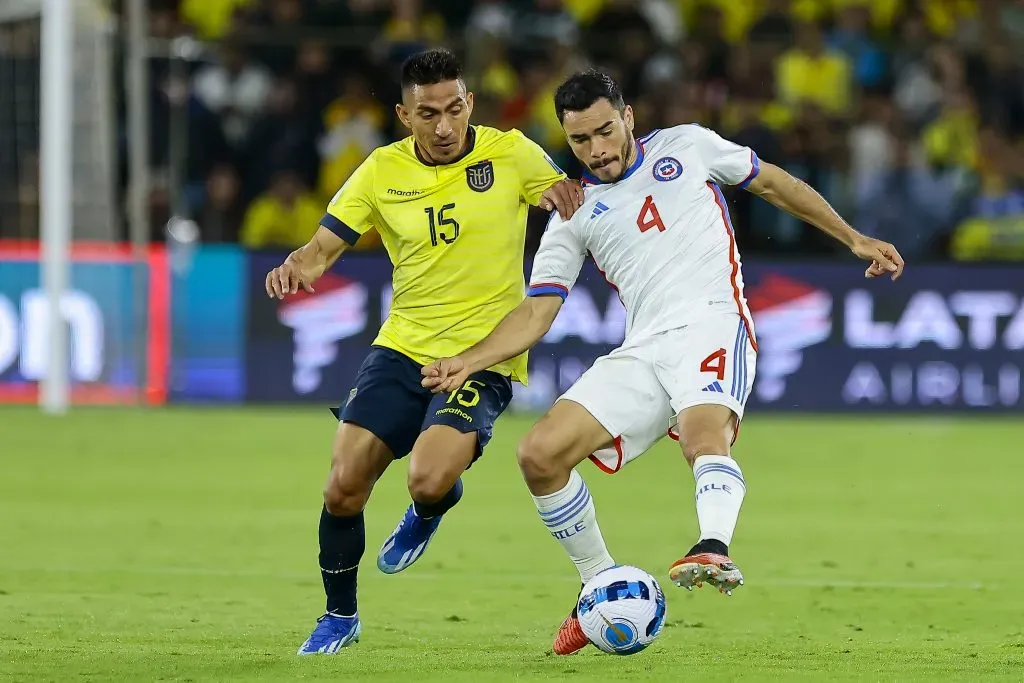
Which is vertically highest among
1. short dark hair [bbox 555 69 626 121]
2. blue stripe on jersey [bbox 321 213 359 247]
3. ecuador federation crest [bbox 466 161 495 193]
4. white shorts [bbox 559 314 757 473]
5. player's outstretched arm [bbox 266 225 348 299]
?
short dark hair [bbox 555 69 626 121]

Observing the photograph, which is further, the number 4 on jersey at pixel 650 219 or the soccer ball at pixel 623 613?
the number 4 on jersey at pixel 650 219

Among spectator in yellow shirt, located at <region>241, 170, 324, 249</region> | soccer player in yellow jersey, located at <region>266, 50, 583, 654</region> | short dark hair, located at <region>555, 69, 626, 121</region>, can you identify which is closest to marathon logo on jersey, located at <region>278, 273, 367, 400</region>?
spectator in yellow shirt, located at <region>241, 170, 324, 249</region>

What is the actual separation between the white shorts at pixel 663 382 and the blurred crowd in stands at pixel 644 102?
9517 millimetres

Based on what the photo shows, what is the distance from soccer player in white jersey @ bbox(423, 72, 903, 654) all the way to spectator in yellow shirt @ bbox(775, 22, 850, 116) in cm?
1066

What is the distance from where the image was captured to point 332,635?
6.45 meters

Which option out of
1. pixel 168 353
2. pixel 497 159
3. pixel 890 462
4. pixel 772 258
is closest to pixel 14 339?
pixel 168 353

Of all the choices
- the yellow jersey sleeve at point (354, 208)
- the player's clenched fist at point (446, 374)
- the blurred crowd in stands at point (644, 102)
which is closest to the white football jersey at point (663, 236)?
the player's clenched fist at point (446, 374)

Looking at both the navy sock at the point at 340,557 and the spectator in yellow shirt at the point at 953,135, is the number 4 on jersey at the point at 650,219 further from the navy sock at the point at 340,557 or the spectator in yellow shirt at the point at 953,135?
the spectator in yellow shirt at the point at 953,135

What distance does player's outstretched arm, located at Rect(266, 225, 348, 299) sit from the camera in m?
6.49

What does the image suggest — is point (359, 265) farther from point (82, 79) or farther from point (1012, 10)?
point (1012, 10)

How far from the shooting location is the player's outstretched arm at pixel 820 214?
6496mm

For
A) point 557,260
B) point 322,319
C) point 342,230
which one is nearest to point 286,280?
point 342,230

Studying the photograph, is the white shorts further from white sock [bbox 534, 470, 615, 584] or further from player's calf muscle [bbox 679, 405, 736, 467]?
white sock [bbox 534, 470, 615, 584]

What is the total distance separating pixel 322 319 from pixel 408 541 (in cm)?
899
